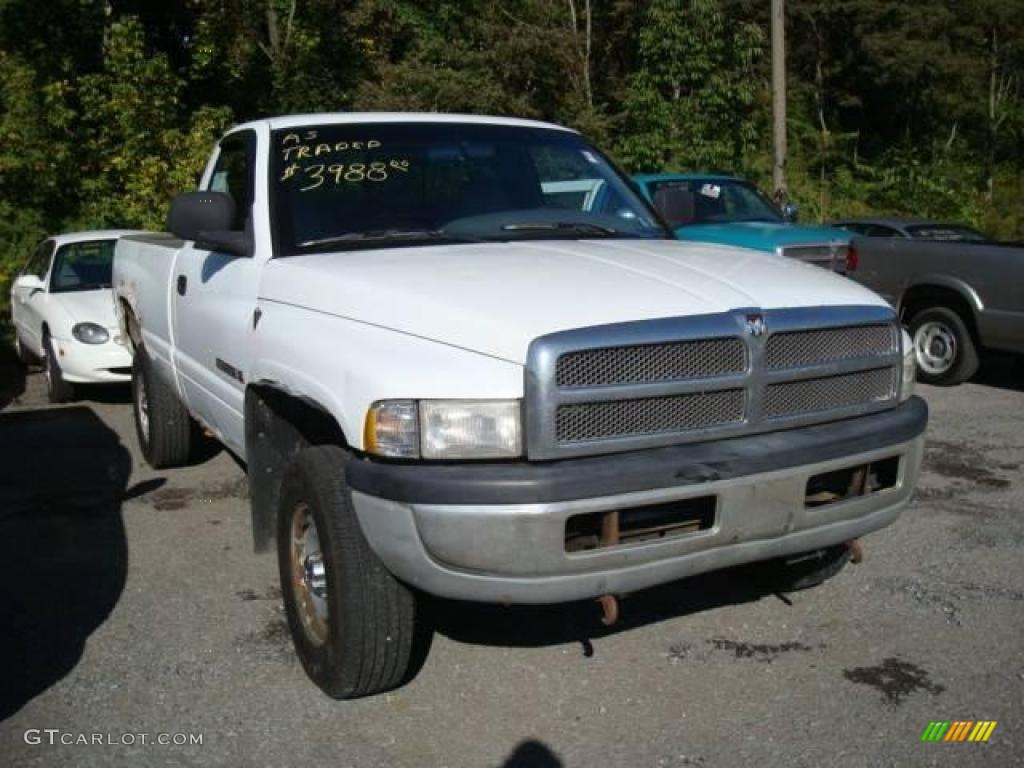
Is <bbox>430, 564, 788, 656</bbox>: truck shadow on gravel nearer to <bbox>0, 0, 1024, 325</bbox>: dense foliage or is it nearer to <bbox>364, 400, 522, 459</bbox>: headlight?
<bbox>364, 400, 522, 459</bbox>: headlight

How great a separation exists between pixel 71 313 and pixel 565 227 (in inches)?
248

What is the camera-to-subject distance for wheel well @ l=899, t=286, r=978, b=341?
956 centimetres

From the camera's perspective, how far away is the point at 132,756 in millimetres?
3363

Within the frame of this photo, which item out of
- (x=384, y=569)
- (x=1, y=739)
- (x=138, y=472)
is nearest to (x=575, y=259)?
(x=384, y=569)

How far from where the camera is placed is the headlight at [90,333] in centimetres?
901

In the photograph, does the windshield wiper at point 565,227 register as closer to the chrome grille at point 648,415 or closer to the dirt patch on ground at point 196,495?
the chrome grille at point 648,415

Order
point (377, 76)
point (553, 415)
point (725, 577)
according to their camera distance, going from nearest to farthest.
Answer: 1. point (553, 415)
2. point (725, 577)
3. point (377, 76)

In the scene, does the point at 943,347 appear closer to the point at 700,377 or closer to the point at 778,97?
the point at 700,377

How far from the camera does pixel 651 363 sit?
125 inches

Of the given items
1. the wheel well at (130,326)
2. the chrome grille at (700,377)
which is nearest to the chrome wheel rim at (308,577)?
the chrome grille at (700,377)

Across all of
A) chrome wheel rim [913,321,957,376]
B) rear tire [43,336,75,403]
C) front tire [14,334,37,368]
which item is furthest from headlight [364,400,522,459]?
front tire [14,334,37,368]

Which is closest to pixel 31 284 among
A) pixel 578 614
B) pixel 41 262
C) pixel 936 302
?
pixel 41 262

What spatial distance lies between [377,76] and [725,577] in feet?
67.0

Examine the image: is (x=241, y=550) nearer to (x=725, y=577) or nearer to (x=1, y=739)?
(x=1, y=739)
